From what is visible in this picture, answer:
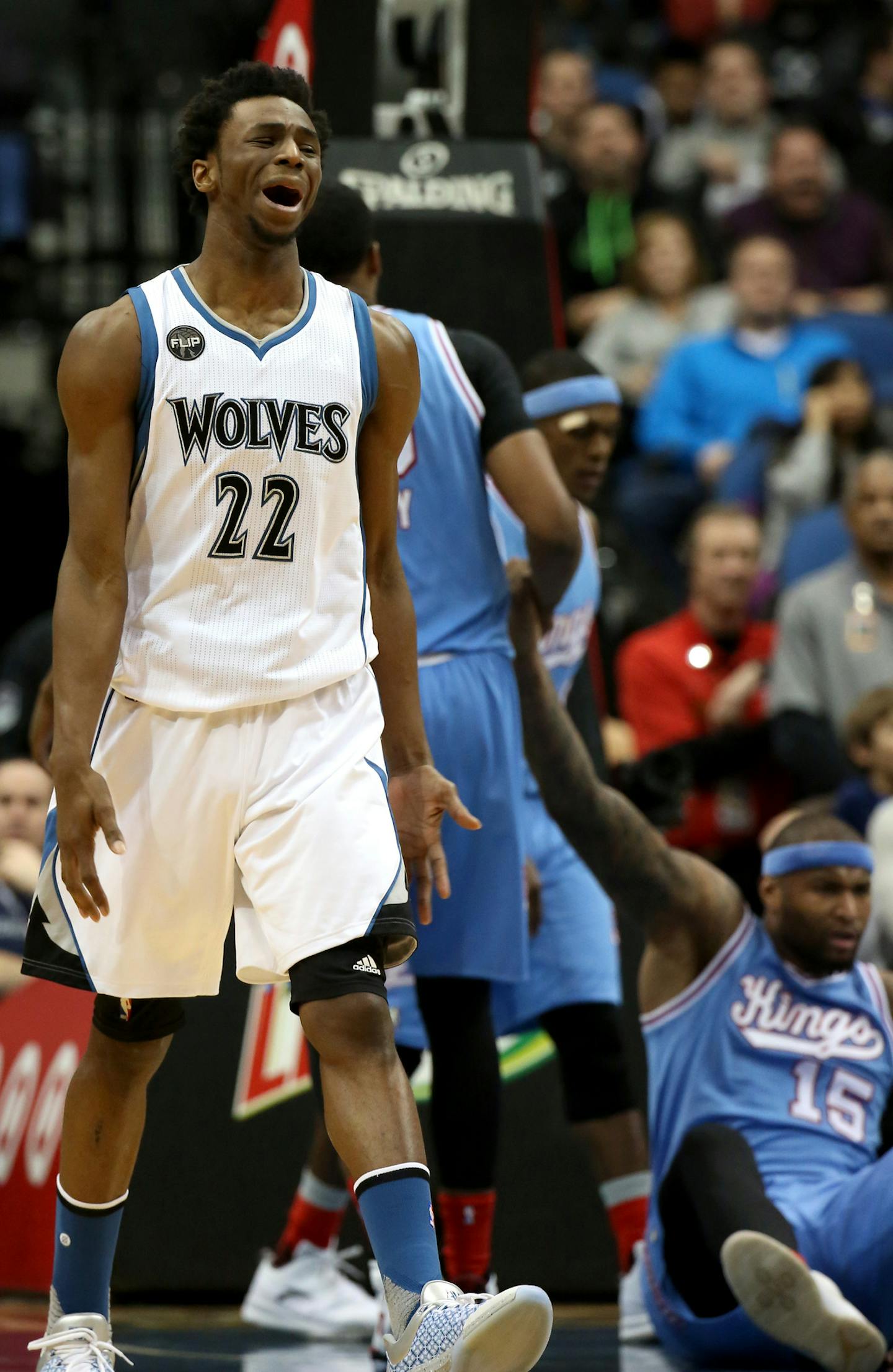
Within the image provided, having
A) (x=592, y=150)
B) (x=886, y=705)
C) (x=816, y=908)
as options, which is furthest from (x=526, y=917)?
(x=592, y=150)

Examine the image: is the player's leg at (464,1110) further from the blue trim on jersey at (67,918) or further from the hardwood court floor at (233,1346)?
the blue trim on jersey at (67,918)

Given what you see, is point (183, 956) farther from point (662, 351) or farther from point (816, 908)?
point (662, 351)

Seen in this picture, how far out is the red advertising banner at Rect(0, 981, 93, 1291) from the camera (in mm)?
5809

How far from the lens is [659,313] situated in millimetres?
10781

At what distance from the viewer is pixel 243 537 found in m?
3.46

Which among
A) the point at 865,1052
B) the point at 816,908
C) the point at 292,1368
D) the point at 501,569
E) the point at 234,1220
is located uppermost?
the point at 501,569

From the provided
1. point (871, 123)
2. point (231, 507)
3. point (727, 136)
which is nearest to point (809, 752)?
point (231, 507)

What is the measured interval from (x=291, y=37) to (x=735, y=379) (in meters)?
4.02

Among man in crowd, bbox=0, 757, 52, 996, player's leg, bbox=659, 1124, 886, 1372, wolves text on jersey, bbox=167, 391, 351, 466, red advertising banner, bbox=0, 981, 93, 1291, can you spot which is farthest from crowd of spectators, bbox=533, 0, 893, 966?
wolves text on jersey, bbox=167, 391, 351, 466

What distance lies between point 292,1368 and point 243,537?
1.88 meters

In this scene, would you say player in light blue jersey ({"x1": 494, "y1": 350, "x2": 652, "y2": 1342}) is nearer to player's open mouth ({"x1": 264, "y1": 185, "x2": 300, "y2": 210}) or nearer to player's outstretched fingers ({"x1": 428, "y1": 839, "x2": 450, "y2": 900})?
player's outstretched fingers ({"x1": 428, "y1": 839, "x2": 450, "y2": 900})

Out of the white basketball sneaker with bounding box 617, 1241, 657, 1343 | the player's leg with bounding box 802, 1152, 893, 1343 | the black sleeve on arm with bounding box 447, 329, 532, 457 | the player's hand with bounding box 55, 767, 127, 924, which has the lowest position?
the white basketball sneaker with bounding box 617, 1241, 657, 1343

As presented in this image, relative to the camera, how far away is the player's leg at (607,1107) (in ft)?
16.6

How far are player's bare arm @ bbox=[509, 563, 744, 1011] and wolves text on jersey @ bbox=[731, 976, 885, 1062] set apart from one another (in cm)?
14
